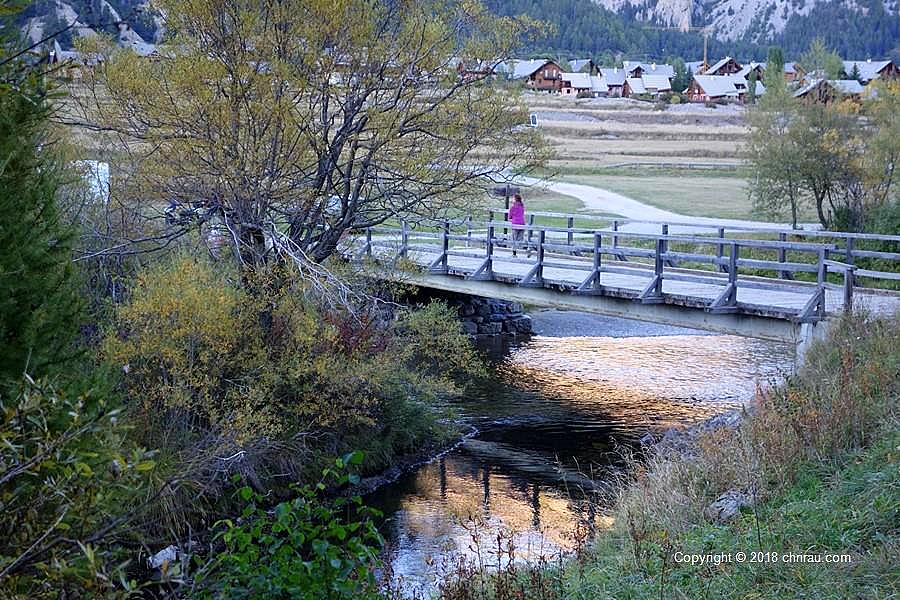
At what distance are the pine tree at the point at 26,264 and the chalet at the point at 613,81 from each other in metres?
122

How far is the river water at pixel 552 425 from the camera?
1226 centimetres

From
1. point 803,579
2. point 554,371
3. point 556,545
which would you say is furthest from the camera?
point 554,371

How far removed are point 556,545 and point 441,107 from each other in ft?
27.6

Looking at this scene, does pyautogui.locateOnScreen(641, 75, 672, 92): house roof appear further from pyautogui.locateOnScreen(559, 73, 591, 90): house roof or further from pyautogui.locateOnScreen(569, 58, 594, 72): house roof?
pyautogui.locateOnScreen(569, 58, 594, 72): house roof

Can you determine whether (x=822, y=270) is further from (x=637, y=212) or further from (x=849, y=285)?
(x=637, y=212)

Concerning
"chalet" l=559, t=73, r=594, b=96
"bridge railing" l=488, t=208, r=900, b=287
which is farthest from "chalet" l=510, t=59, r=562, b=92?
"bridge railing" l=488, t=208, r=900, b=287

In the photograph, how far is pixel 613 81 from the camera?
134 meters

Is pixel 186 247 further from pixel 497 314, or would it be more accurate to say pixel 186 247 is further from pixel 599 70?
pixel 599 70

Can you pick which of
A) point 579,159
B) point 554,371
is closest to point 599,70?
point 579,159

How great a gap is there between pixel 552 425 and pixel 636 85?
119m

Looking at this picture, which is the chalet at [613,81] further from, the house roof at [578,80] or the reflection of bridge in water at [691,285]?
the reflection of bridge in water at [691,285]

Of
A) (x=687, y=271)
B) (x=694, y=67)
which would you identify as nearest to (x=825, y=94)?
(x=687, y=271)

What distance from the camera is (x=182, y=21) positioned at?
16.0 meters

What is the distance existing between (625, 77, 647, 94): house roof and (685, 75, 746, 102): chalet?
614 centimetres
